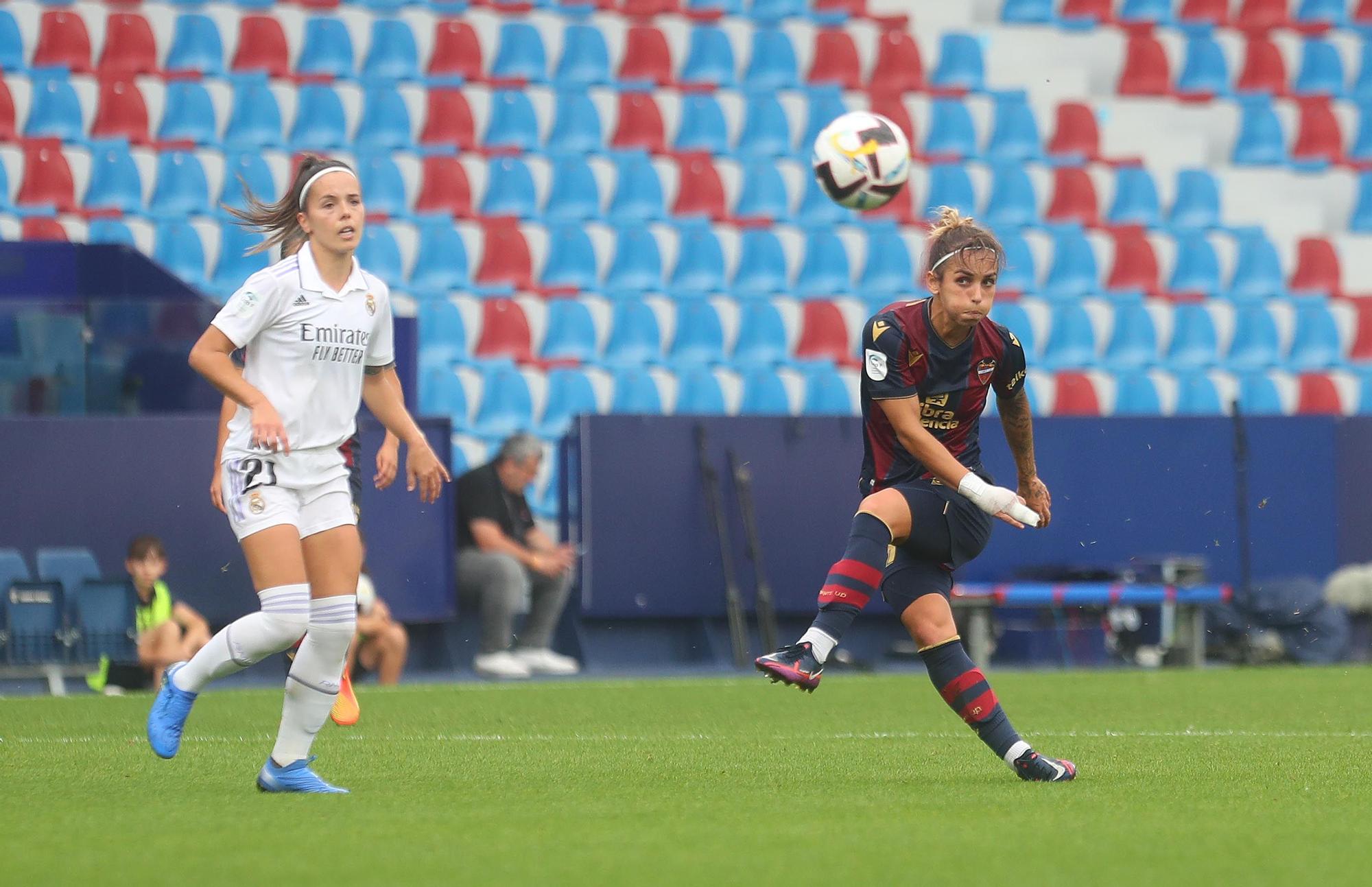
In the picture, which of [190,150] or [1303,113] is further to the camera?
[1303,113]

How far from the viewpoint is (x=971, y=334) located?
19.5ft

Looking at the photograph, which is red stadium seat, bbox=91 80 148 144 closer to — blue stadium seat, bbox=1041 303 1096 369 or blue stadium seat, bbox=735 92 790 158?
blue stadium seat, bbox=735 92 790 158

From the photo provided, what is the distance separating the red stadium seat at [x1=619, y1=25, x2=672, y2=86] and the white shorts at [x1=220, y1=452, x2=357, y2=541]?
482 inches

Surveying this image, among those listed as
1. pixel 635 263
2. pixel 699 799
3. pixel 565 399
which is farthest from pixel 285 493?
pixel 635 263

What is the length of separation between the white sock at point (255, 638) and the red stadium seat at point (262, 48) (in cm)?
1152

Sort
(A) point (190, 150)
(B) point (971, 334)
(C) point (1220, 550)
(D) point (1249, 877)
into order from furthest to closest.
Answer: (A) point (190, 150), (C) point (1220, 550), (B) point (971, 334), (D) point (1249, 877)

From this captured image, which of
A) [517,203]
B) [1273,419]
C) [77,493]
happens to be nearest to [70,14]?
[517,203]

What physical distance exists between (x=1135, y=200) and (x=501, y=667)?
346 inches

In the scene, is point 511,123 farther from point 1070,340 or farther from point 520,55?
point 1070,340

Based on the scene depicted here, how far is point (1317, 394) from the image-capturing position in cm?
1766

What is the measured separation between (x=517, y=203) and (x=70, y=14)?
12.8 feet

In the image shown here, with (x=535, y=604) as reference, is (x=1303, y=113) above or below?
above

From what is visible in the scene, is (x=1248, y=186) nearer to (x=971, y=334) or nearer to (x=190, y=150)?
(x=190, y=150)

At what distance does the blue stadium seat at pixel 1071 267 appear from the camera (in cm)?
1769
